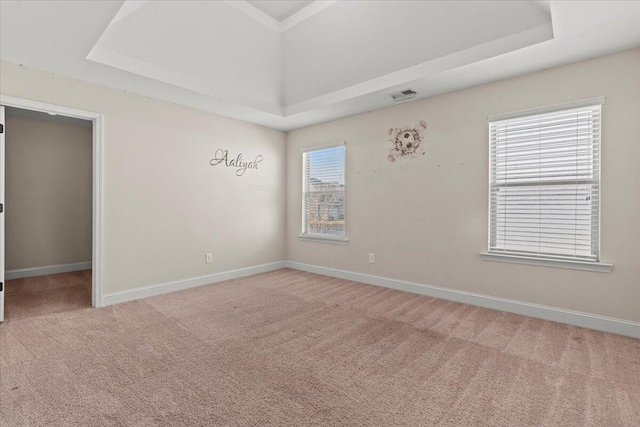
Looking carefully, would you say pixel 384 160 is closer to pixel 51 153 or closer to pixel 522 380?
pixel 522 380

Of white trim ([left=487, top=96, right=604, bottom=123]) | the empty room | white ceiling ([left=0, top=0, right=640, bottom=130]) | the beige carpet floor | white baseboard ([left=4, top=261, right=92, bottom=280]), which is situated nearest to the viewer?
the beige carpet floor

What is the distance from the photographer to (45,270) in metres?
5.03

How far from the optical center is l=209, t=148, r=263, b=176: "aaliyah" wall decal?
14.8ft

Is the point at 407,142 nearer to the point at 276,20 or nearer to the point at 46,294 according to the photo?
the point at 276,20

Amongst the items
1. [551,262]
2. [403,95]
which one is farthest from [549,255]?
[403,95]

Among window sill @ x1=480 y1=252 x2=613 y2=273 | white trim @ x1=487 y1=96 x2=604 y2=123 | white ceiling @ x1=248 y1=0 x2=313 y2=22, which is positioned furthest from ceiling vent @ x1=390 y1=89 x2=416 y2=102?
window sill @ x1=480 y1=252 x2=613 y2=273

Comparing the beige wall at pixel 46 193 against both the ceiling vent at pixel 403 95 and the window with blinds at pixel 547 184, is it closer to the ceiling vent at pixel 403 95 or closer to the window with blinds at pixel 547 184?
the ceiling vent at pixel 403 95

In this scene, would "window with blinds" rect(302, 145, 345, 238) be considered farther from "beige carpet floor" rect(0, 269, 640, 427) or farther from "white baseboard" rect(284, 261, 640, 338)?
"beige carpet floor" rect(0, 269, 640, 427)

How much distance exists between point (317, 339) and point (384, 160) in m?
2.62

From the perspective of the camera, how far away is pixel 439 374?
6.89ft

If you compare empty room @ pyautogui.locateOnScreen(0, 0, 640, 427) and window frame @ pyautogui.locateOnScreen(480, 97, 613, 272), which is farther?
window frame @ pyautogui.locateOnScreen(480, 97, 613, 272)

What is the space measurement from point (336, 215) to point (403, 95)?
2.01 m

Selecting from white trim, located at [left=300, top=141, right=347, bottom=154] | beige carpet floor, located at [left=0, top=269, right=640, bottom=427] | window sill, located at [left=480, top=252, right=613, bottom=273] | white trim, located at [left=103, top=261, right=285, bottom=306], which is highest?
white trim, located at [left=300, top=141, right=347, bottom=154]

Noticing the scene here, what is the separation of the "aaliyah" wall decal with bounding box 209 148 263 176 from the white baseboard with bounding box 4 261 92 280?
10.6 feet
